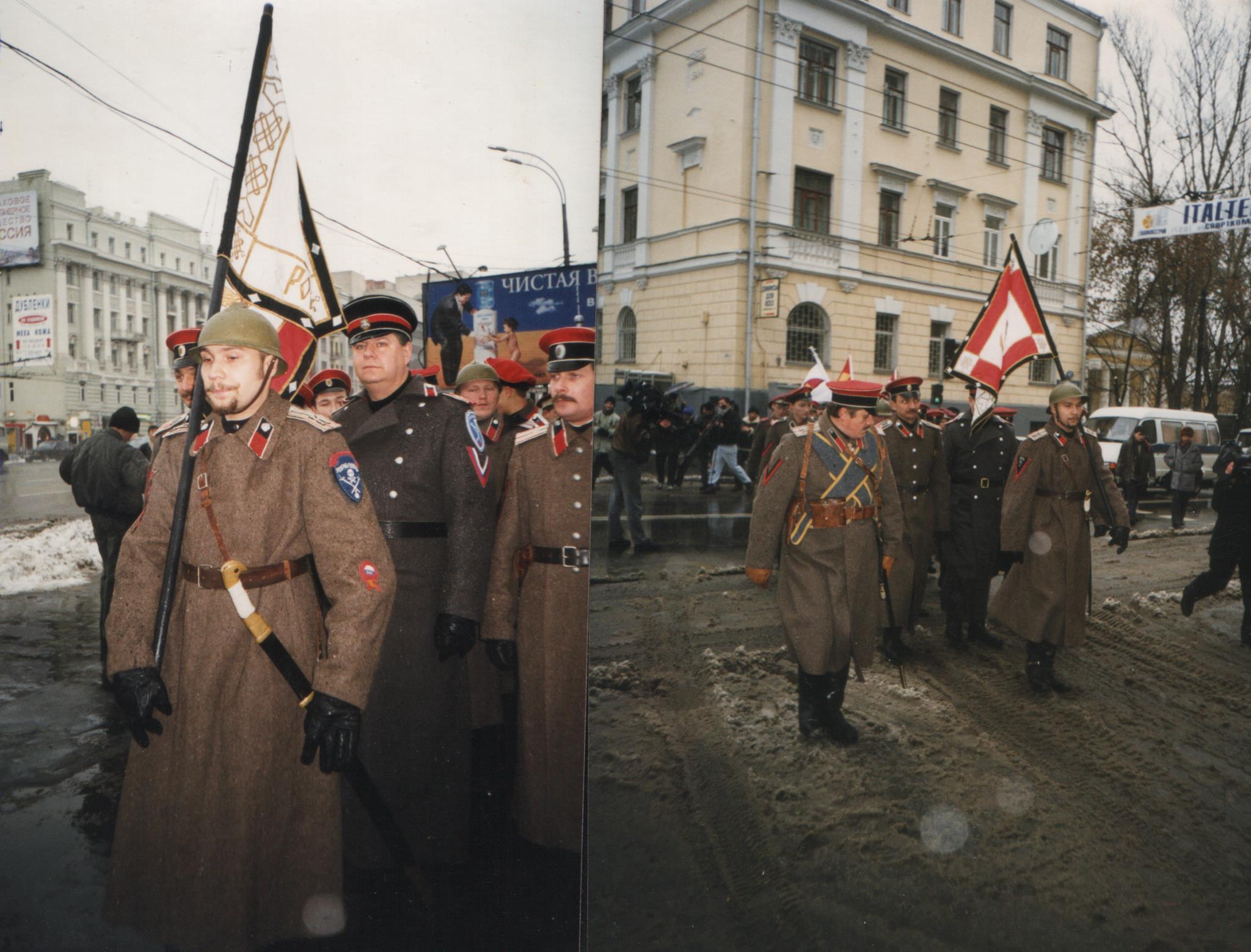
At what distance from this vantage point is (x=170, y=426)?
166 cm

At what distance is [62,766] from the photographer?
186cm

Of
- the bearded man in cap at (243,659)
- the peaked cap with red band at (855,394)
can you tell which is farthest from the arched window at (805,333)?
the bearded man in cap at (243,659)

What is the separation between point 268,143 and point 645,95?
804 millimetres

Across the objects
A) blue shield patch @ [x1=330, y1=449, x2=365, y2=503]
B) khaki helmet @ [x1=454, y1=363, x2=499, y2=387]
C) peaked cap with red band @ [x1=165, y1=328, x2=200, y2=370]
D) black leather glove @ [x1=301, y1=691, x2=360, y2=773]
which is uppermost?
peaked cap with red band @ [x1=165, y1=328, x2=200, y2=370]

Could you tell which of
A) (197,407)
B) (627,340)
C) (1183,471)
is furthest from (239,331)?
(1183,471)

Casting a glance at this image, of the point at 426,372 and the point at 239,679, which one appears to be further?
the point at 426,372

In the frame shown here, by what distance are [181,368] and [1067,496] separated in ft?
7.88

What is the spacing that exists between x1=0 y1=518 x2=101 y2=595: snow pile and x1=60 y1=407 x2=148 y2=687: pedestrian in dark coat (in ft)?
0.11

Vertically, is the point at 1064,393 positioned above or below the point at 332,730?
above

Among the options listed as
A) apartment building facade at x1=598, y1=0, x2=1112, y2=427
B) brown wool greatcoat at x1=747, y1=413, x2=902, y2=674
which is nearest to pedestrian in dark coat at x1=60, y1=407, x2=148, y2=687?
apartment building facade at x1=598, y1=0, x2=1112, y2=427

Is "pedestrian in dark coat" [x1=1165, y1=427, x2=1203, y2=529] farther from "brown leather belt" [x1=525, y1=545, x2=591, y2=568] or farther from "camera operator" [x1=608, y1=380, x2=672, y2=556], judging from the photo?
"brown leather belt" [x1=525, y1=545, x2=591, y2=568]

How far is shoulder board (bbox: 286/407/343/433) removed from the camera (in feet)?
5.36

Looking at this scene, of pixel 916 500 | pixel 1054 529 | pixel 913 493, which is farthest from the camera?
pixel 916 500

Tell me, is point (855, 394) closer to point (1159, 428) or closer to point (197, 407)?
point (1159, 428)
